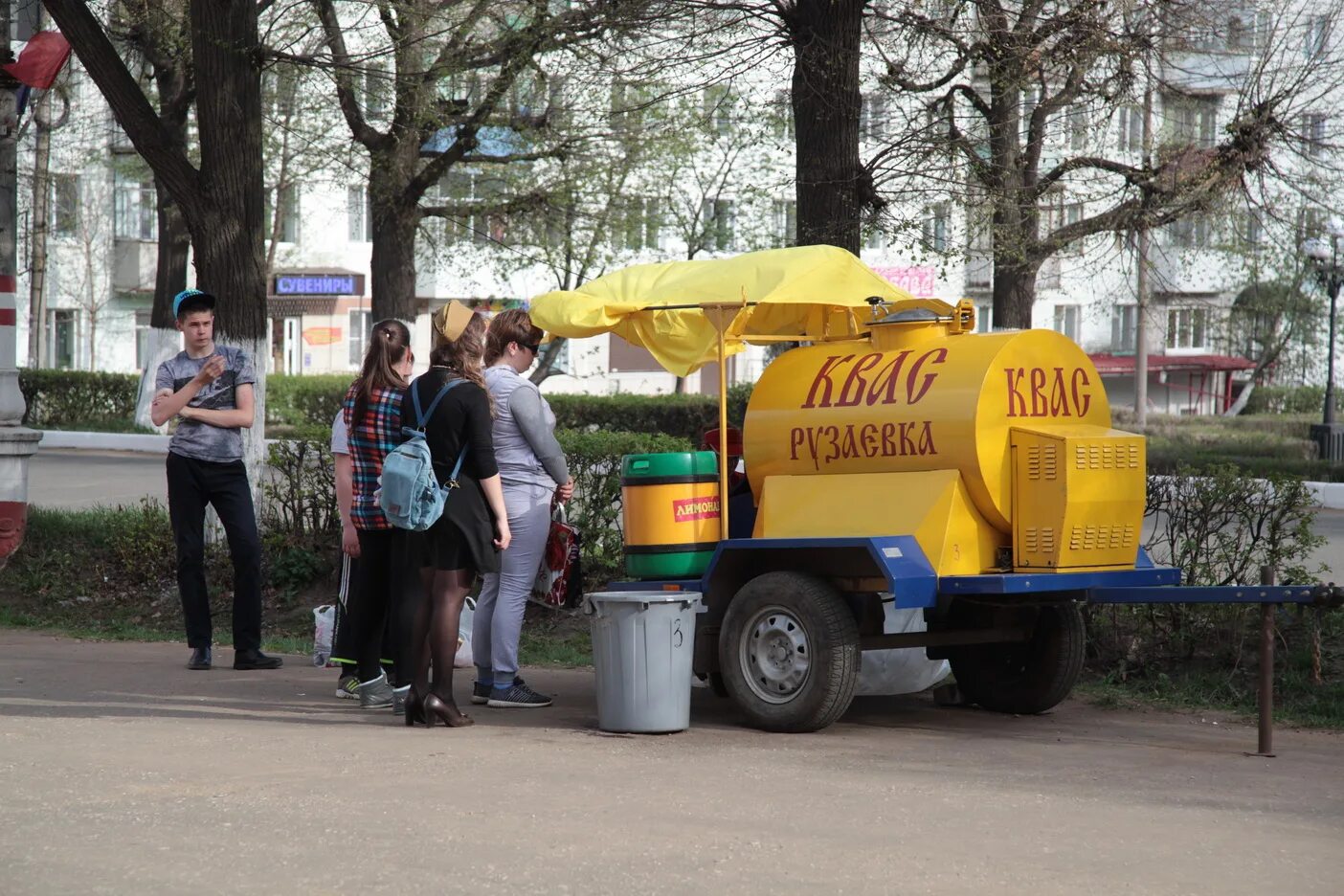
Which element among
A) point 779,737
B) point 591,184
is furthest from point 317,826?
point 591,184

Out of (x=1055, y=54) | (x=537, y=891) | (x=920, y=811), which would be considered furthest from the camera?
(x=1055, y=54)

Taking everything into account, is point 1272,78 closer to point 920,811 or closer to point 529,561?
point 529,561

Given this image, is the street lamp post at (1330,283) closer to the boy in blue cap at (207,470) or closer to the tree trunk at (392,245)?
the tree trunk at (392,245)

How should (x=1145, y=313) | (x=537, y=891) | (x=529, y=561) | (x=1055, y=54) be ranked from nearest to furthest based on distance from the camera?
1. (x=537, y=891)
2. (x=529, y=561)
3. (x=1055, y=54)
4. (x=1145, y=313)

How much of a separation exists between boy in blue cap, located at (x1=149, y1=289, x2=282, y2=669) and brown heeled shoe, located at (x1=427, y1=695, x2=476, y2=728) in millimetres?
2191

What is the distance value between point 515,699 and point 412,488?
4.85ft

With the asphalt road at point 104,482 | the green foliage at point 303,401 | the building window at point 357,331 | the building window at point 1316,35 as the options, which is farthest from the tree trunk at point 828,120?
the building window at point 357,331

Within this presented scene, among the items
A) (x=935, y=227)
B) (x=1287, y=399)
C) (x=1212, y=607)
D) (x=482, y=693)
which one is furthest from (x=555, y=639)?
(x=1287, y=399)

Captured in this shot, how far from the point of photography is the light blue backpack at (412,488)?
23.8ft

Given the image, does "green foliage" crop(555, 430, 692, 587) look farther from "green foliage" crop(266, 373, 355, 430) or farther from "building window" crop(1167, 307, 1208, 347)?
"building window" crop(1167, 307, 1208, 347)

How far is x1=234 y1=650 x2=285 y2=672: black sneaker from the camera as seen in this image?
9.41m

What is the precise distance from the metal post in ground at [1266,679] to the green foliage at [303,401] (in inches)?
1047

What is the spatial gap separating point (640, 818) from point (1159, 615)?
4390 mm

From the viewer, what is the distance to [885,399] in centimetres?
756
